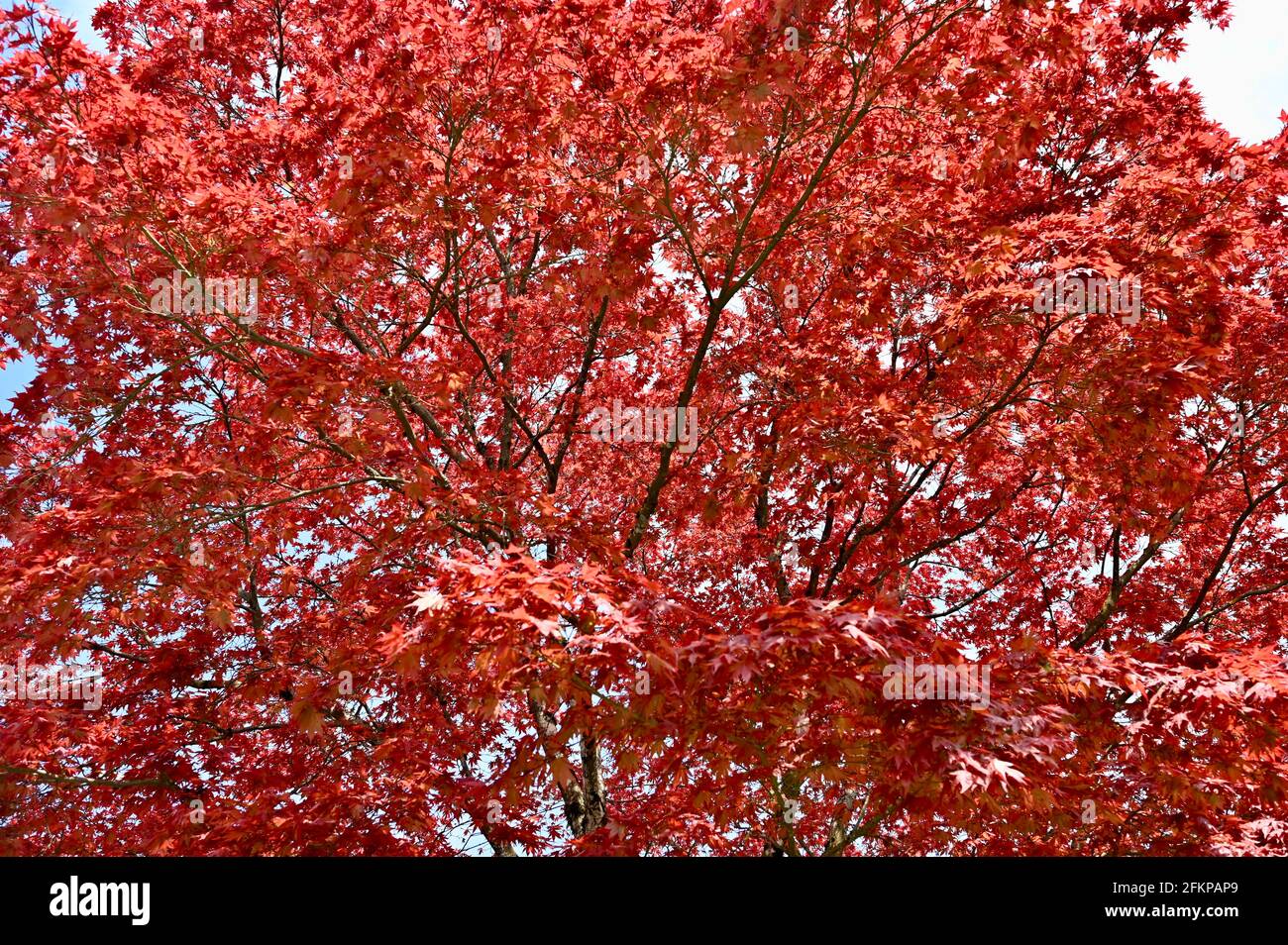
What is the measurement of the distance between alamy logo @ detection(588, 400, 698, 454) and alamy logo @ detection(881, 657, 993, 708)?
11.3 ft

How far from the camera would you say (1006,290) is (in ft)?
19.7

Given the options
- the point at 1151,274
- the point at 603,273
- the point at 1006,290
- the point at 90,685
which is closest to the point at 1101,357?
the point at 1151,274

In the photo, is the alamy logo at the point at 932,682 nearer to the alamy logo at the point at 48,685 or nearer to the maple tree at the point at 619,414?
the maple tree at the point at 619,414

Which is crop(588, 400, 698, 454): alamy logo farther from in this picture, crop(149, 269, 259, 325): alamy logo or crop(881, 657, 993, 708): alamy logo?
crop(149, 269, 259, 325): alamy logo

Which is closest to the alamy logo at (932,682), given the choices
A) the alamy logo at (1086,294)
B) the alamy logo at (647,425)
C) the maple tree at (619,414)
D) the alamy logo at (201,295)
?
the maple tree at (619,414)

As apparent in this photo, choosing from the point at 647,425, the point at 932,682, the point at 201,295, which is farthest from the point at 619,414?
the point at 932,682

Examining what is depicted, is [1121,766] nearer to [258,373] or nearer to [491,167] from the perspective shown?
[491,167]

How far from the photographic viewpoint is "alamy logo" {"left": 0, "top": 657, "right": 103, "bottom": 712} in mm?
7219

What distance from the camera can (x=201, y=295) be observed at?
6.88 meters

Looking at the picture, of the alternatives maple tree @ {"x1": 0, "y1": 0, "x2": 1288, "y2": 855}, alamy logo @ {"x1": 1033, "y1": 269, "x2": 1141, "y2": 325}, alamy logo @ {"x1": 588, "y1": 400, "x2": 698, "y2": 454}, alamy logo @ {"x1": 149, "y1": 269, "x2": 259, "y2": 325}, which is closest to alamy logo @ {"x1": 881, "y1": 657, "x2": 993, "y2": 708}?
maple tree @ {"x1": 0, "y1": 0, "x2": 1288, "y2": 855}

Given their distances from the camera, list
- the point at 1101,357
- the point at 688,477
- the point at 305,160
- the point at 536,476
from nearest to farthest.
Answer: the point at 1101,357, the point at 305,160, the point at 688,477, the point at 536,476

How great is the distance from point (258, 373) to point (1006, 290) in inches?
238

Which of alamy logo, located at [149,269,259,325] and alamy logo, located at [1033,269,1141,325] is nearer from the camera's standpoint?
alamy logo, located at [1033,269,1141,325]

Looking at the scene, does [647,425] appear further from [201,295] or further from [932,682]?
[932,682]
